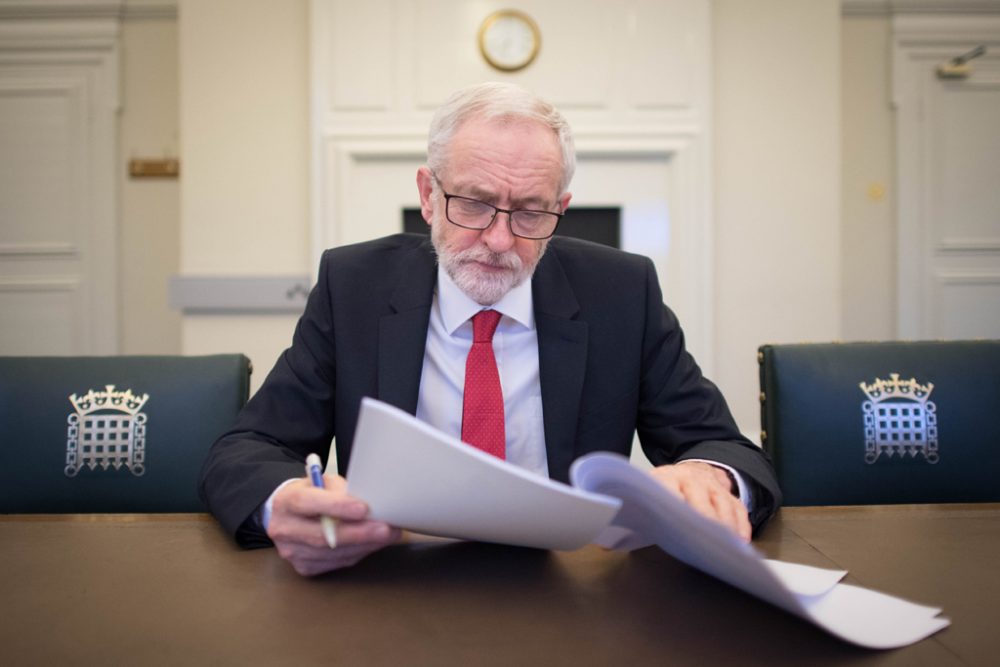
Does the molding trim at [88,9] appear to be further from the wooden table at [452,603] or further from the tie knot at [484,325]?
the wooden table at [452,603]

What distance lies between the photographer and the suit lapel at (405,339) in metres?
1.41

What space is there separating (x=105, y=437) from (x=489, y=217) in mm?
799

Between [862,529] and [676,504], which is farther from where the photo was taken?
[862,529]

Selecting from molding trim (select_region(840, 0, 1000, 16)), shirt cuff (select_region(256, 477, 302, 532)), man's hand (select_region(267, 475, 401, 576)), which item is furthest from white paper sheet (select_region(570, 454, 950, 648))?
molding trim (select_region(840, 0, 1000, 16))

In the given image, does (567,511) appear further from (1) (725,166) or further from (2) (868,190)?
(2) (868,190)

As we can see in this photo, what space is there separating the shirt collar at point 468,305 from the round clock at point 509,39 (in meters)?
2.62

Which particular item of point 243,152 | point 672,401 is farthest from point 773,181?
point 672,401

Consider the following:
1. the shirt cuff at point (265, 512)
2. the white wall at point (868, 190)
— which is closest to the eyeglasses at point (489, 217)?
the shirt cuff at point (265, 512)

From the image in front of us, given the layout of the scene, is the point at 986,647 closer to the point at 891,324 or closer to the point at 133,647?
the point at 133,647

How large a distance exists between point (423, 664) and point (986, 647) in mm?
474

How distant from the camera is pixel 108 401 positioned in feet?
4.79

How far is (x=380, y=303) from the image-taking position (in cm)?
150

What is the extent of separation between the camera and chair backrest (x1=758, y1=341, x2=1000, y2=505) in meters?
1.51

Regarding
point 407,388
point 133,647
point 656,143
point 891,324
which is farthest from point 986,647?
point 891,324
